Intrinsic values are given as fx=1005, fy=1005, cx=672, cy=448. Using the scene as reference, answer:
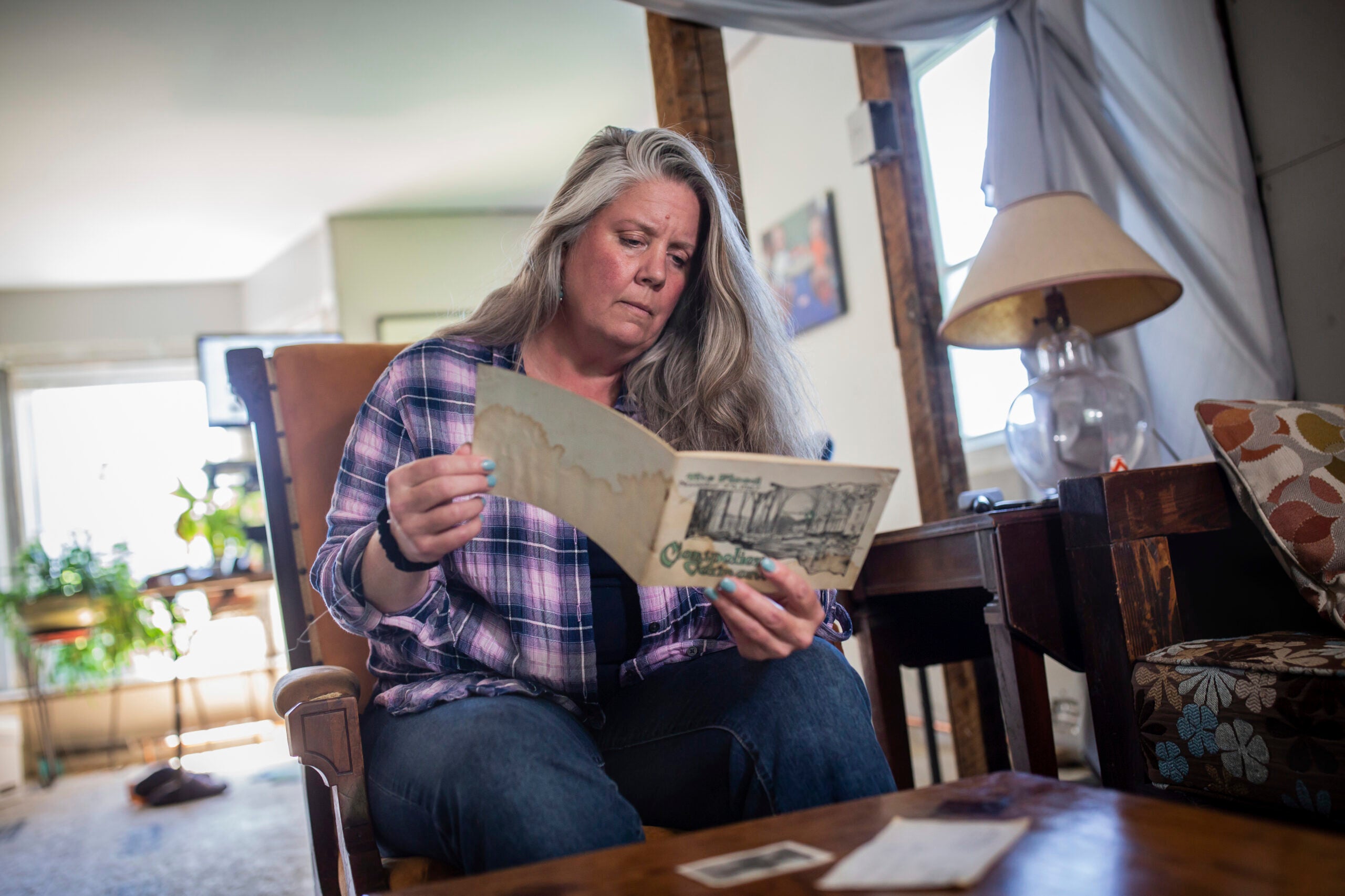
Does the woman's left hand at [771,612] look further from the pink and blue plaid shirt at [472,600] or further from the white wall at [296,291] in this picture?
the white wall at [296,291]

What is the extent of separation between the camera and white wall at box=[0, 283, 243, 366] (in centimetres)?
584

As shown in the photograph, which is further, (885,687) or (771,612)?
(885,687)

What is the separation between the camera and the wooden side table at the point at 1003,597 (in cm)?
125

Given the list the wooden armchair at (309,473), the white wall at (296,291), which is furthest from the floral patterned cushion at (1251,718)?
the white wall at (296,291)

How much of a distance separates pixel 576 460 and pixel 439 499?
0.11m

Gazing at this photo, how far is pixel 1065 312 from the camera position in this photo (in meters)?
1.85

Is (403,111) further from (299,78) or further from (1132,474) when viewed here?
(1132,474)

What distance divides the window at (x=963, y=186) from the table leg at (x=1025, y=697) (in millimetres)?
1580

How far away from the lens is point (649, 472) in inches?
30.6

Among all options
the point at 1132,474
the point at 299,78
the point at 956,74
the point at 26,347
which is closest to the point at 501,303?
the point at 1132,474

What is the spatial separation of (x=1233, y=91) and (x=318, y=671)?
1.92 meters

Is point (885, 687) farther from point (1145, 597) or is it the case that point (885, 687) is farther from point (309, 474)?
point (309, 474)

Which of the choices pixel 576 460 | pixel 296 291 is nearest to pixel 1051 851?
pixel 576 460

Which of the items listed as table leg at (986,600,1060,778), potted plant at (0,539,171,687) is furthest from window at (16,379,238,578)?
table leg at (986,600,1060,778)
